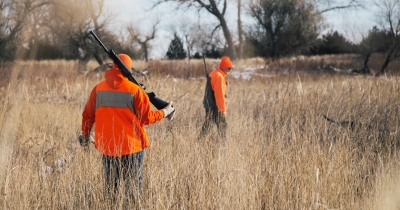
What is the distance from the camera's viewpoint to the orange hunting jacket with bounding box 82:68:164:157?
2.95 metres

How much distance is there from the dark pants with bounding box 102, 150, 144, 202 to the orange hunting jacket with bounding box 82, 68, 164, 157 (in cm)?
8

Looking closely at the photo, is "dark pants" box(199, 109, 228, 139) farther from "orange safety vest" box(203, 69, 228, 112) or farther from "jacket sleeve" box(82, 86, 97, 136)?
"jacket sleeve" box(82, 86, 97, 136)

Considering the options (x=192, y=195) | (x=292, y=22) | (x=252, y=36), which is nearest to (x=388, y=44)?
(x=292, y=22)

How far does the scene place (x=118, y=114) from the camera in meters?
2.97

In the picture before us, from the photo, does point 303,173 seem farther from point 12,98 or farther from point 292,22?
point 292,22

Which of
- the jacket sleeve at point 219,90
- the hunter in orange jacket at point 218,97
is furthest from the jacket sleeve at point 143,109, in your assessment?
the jacket sleeve at point 219,90

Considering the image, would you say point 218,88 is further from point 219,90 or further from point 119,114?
point 119,114

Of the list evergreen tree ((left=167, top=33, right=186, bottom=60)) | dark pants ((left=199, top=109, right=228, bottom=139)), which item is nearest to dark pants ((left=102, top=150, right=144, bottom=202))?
dark pants ((left=199, top=109, right=228, bottom=139))

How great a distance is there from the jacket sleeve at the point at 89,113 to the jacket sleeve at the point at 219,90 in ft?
8.95

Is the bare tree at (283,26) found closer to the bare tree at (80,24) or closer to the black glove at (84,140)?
the bare tree at (80,24)

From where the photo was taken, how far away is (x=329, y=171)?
3.12 metres

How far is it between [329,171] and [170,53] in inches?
1704

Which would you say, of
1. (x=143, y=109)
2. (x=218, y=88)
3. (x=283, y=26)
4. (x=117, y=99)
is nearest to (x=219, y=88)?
(x=218, y=88)

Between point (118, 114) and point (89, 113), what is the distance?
345 millimetres
